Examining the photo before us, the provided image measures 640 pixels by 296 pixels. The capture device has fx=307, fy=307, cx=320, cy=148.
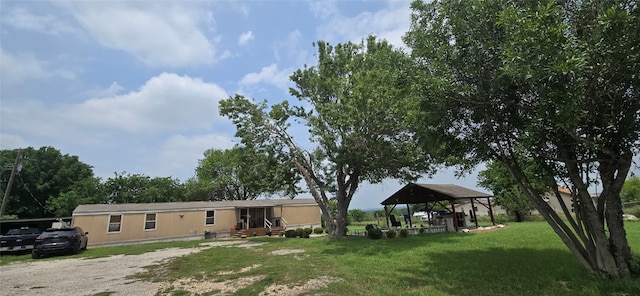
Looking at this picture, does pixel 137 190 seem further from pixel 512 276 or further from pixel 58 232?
pixel 512 276

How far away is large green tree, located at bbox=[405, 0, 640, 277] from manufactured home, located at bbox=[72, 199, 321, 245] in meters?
20.3

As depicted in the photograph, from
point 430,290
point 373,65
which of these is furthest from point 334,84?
point 430,290

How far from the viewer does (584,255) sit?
20.7 feet

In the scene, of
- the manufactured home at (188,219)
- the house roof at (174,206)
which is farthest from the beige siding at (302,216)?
the house roof at (174,206)

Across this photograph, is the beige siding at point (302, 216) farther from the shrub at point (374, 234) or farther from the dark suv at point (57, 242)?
the dark suv at point (57, 242)

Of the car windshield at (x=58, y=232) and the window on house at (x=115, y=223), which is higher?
the window on house at (x=115, y=223)

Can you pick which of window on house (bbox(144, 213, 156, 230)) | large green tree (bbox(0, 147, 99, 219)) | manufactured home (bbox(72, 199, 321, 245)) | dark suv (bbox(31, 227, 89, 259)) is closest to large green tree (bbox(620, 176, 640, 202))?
manufactured home (bbox(72, 199, 321, 245))

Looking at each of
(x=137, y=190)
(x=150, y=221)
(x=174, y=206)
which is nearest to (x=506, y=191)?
(x=174, y=206)

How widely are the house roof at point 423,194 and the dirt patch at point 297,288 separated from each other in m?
14.3

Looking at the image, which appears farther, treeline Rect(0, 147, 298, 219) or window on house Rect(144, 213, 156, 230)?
treeline Rect(0, 147, 298, 219)

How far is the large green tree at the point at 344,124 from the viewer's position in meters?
13.2

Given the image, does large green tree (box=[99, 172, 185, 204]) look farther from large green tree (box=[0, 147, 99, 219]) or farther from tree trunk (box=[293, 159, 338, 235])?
tree trunk (box=[293, 159, 338, 235])

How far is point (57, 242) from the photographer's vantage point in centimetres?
1414

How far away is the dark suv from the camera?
13875mm
